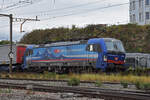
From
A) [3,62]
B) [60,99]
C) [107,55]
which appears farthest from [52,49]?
[60,99]

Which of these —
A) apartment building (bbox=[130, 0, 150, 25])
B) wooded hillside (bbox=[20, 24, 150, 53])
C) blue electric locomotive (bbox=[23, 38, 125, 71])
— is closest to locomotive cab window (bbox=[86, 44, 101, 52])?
blue electric locomotive (bbox=[23, 38, 125, 71])

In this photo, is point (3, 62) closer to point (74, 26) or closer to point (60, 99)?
point (74, 26)

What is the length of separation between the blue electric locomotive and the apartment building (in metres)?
34.0

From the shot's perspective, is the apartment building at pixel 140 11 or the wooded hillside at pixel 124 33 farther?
the apartment building at pixel 140 11

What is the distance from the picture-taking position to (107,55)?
24281 mm

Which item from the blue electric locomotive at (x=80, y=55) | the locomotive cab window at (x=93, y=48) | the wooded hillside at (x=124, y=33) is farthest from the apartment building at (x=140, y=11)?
the locomotive cab window at (x=93, y=48)

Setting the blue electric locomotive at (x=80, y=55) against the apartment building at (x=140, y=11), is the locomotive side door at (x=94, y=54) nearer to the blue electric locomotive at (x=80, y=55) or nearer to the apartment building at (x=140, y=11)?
the blue electric locomotive at (x=80, y=55)

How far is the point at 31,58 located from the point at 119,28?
65.6 feet

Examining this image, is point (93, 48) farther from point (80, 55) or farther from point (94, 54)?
point (80, 55)

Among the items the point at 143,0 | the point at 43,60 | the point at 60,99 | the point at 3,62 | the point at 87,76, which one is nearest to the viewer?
the point at 60,99

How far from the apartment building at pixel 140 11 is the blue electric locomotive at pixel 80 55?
112ft

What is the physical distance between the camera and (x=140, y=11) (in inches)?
2419

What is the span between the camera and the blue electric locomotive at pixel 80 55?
24469 mm

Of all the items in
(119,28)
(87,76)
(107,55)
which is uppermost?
(119,28)
